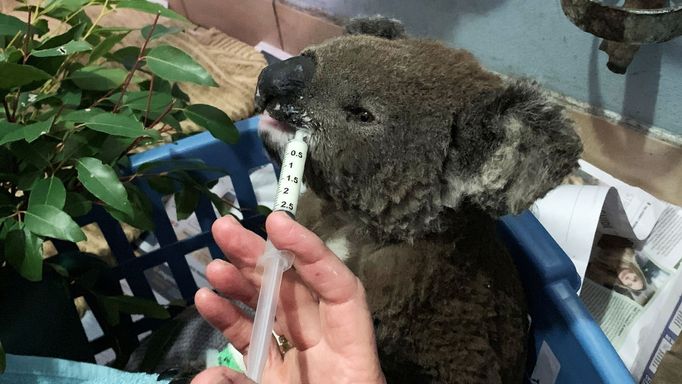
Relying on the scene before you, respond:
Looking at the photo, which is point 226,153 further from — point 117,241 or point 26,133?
point 26,133

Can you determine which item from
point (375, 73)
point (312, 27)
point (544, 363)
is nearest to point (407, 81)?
point (375, 73)

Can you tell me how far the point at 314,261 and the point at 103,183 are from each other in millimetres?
307

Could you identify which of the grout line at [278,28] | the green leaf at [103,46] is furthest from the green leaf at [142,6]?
the grout line at [278,28]

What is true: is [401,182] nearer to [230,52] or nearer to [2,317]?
[2,317]

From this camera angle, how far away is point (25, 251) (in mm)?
685

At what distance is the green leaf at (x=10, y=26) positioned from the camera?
757 millimetres

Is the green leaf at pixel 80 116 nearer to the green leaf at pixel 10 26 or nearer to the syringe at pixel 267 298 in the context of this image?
the green leaf at pixel 10 26

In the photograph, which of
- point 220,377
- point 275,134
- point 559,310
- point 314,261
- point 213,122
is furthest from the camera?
point 213,122

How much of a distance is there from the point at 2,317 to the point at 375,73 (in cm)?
55

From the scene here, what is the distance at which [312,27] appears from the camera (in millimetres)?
1500

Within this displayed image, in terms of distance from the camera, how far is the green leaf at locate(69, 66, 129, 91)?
A: 0.84m

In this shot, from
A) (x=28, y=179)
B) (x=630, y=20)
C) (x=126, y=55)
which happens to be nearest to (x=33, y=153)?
(x=28, y=179)

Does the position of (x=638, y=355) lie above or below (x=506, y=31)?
below

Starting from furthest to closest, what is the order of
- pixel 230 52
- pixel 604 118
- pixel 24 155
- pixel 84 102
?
pixel 230 52
pixel 604 118
pixel 84 102
pixel 24 155
